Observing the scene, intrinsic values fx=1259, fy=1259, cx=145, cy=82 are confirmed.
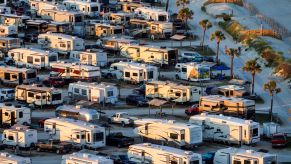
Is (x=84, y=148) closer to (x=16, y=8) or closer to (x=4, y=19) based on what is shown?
(x=4, y=19)

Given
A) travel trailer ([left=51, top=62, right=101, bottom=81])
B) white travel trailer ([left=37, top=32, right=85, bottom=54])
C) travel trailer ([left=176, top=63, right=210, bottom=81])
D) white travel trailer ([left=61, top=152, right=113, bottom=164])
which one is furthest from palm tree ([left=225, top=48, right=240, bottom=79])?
white travel trailer ([left=61, top=152, right=113, bottom=164])

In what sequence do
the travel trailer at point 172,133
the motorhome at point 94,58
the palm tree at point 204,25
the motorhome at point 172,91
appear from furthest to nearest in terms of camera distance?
the palm tree at point 204,25, the motorhome at point 94,58, the motorhome at point 172,91, the travel trailer at point 172,133

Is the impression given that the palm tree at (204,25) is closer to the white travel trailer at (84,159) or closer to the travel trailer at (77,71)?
the travel trailer at (77,71)

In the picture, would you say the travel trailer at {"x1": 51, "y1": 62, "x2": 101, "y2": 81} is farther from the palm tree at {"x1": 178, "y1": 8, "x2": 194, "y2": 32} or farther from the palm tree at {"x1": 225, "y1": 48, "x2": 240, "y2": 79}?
the palm tree at {"x1": 178, "y1": 8, "x2": 194, "y2": 32}

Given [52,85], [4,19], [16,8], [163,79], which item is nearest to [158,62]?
[163,79]

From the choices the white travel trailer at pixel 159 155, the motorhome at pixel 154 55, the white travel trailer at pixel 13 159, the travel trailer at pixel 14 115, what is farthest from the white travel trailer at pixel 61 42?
the white travel trailer at pixel 13 159

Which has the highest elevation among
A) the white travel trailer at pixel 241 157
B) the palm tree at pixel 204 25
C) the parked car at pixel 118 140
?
the palm tree at pixel 204 25

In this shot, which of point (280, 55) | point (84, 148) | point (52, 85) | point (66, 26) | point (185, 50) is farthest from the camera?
point (66, 26)
